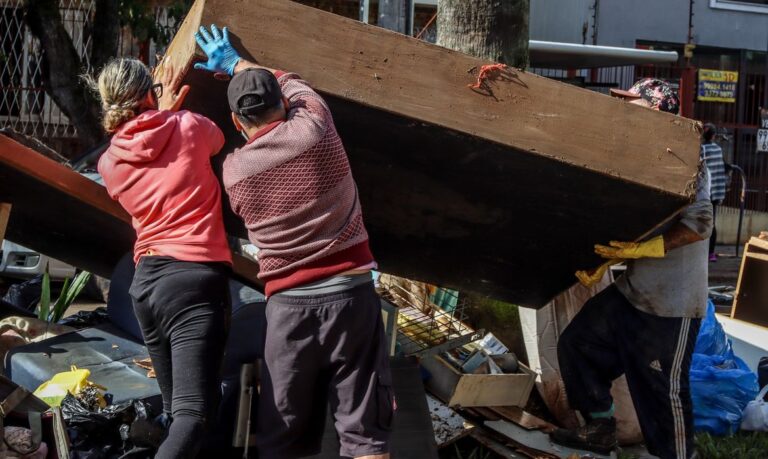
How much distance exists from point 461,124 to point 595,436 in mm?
1854

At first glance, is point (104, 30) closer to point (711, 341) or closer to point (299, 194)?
point (711, 341)

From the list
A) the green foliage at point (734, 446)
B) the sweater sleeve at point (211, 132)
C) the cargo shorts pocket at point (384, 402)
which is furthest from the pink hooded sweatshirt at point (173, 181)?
the green foliage at point (734, 446)

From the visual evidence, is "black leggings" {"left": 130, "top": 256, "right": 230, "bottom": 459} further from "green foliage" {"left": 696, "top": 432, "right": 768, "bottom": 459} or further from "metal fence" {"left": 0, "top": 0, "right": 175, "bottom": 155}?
"metal fence" {"left": 0, "top": 0, "right": 175, "bottom": 155}

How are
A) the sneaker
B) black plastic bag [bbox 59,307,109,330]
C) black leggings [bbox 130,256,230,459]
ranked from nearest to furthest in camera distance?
black leggings [bbox 130,256,230,459] < the sneaker < black plastic bag [bbox 59,307,109,330]

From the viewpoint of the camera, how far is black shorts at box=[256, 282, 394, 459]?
299 cm

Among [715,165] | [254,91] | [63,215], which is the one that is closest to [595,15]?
[715,165]

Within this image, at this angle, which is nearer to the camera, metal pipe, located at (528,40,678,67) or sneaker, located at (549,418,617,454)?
sneaker, located at (549,418,617,454)

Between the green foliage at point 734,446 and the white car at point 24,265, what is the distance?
16.8ft

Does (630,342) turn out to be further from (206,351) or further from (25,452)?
(25,452)

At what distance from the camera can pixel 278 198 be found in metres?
2.95

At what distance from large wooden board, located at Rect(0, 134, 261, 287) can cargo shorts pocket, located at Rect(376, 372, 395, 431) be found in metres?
1.11

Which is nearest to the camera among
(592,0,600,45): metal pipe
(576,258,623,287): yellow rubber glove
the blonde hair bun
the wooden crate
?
the blonde hair bun

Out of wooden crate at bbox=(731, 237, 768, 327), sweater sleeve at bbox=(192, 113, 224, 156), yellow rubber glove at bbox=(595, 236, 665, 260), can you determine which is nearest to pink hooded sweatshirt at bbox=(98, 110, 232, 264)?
sweater sleeve at bbox=(192, 113, 224, 156)

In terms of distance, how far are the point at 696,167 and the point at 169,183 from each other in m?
1.84
